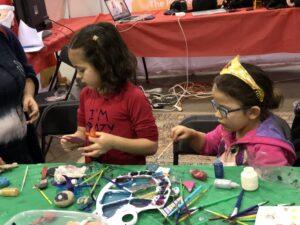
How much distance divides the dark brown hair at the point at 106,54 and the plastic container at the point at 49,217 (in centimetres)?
56

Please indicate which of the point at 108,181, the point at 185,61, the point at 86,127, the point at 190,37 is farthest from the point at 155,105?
the point at 108,181

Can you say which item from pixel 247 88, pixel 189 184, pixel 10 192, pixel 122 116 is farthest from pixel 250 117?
pixel 10 192

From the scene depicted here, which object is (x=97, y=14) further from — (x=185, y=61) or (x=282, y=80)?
(x=282, y=80)

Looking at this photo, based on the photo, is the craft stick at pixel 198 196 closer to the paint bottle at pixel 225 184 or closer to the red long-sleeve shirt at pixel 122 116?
the paint bottle at pixel 225 184

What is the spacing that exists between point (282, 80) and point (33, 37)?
2559mm

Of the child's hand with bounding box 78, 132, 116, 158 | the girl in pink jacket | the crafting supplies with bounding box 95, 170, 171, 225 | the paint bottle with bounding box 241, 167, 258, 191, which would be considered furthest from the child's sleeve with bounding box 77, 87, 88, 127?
the paint bottle with bounding box 241, 167, 258, 191

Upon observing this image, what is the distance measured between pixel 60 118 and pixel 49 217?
42.5 inches

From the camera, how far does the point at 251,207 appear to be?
115 centimetres

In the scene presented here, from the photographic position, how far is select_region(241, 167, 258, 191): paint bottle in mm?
1226

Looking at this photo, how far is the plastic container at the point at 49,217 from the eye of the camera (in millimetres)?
1147

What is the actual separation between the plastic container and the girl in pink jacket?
1.96ft

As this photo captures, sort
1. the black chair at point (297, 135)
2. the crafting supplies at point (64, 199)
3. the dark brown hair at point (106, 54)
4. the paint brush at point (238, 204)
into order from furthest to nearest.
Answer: the black chair at point (297, 135) < the dark brown hair at point (106, 54) < the crafting supplies at point (64, 199) < the paint brush at point (238, 204)

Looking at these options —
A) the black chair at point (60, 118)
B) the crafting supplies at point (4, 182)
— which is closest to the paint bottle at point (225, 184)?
the crafting supplies at point (4, 182)

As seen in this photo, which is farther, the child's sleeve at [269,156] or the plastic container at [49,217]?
the child's sleeve at [269,156]
